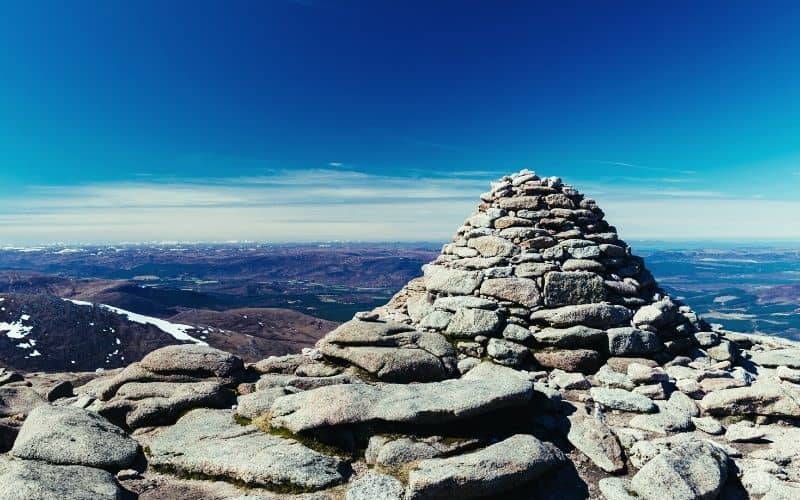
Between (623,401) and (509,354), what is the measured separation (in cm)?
455

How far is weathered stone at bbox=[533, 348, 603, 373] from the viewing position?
1738 cm

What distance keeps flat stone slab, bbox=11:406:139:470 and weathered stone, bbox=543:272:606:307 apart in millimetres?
15759

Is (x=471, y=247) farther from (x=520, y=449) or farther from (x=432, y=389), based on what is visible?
(x=520, y=449)

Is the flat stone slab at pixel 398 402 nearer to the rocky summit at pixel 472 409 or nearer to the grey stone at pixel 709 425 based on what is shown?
the rocky summit at pixel 472 409

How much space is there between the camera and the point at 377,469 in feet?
34.3

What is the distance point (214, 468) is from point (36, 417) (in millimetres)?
5776

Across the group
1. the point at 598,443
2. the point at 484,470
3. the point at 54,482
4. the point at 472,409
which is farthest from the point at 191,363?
the point at 598,443

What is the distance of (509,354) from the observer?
17.8 meters

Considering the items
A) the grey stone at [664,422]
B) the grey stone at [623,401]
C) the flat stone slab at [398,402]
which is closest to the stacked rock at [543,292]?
the grey stone at [623,401]

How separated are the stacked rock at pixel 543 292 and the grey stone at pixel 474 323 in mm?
42

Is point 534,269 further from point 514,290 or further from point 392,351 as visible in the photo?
point 392,351

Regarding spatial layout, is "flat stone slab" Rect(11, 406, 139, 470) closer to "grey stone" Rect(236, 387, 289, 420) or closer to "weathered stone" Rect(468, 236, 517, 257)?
"grey stone" Rect(236, 387, 289, 420)

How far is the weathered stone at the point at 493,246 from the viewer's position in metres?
21.7

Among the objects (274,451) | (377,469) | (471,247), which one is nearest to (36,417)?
(274,451)
